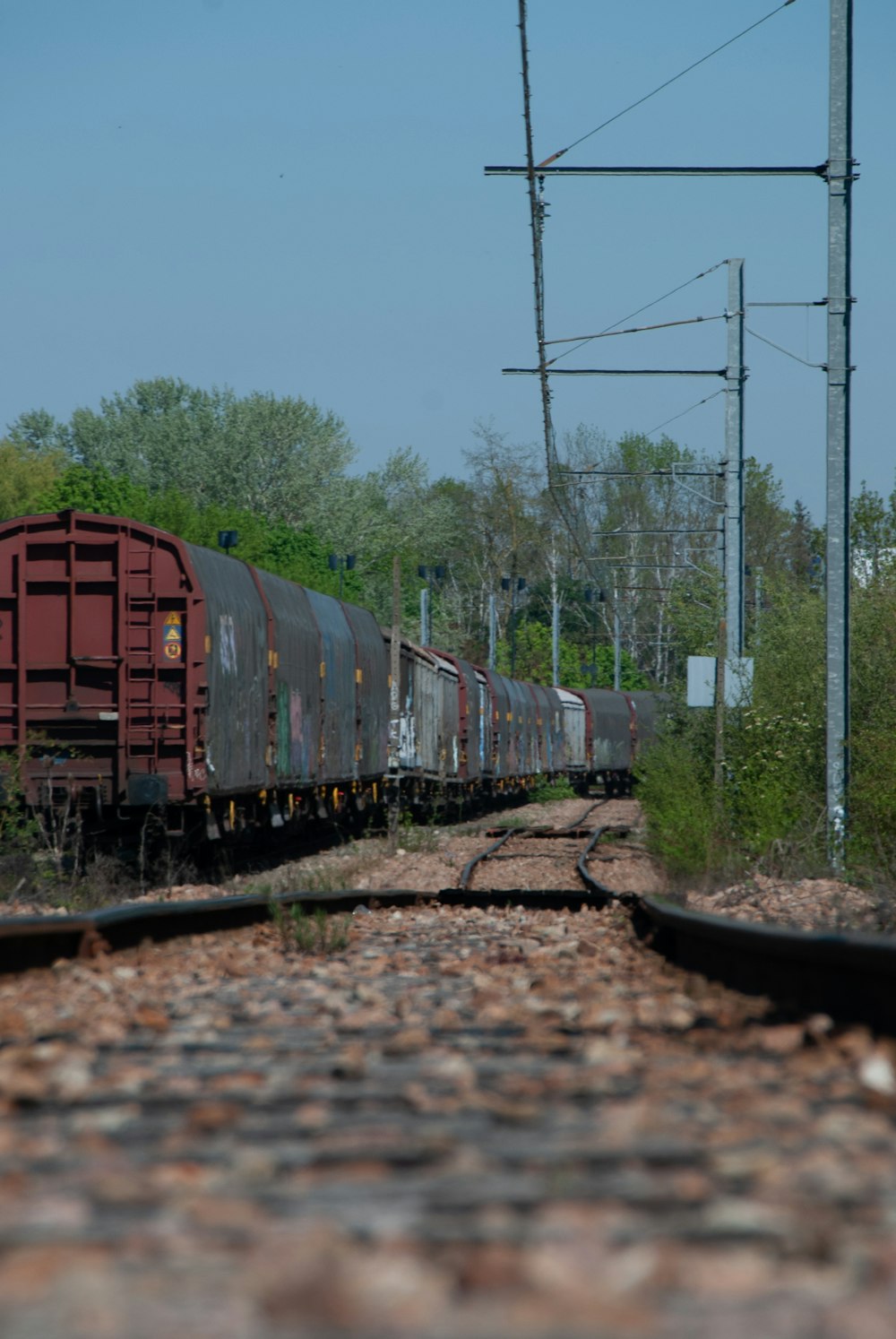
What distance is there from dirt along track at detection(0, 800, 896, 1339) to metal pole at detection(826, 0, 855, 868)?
A: 10.5 meters

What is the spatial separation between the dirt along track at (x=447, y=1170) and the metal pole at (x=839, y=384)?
10546 mm

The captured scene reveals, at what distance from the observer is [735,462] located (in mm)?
27078

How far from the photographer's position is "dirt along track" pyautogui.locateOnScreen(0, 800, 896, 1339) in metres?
2.47

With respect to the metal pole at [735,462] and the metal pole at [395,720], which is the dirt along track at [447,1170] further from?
the metal pole at [735,462]

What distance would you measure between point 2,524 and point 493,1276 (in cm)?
1580

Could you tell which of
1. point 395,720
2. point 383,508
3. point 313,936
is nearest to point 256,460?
point 383,508

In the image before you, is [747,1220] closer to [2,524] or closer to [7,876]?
[7,876]

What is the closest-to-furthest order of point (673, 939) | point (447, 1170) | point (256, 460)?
point (447, 1170) < point (673, 939) < point (256, 460)

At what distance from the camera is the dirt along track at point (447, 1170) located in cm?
247

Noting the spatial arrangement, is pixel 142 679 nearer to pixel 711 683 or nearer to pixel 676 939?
pixel 676 939

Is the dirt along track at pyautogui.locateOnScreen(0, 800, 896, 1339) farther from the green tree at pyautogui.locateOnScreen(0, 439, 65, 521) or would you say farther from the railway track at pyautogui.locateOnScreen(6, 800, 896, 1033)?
the green tree at pyautogui.locateOnScreen(0, 439, 65, 521)

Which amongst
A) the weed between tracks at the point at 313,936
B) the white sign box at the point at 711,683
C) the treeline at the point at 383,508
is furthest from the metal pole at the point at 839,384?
the treeline at the point at 383,508

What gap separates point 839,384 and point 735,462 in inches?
377

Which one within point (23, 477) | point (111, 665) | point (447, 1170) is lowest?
point (447, 1170)
